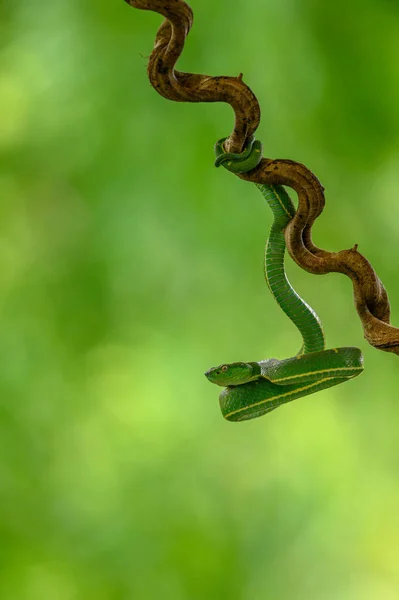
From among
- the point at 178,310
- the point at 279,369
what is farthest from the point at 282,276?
the point at 178,310

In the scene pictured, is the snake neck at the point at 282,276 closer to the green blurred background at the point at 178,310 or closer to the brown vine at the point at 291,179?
the brown vine at the point at 291,179

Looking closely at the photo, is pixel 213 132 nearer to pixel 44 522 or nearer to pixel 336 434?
pixel 336 434

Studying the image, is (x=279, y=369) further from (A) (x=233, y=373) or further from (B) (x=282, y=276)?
(B) (x=282, y=276)

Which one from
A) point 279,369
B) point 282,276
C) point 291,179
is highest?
point 291,179

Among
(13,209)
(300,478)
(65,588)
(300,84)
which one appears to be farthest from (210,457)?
(300,84)

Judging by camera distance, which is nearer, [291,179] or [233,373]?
[291,179]

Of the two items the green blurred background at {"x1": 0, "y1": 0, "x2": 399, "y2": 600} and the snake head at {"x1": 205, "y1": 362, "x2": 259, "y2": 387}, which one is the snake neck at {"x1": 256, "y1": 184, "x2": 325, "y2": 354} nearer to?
the snake head at {"x1": 205, "y1": 362, "x2": 259, "y2": 387}

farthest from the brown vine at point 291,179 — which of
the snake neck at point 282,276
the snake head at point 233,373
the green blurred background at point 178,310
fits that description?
the green blurred background at point 178,310
